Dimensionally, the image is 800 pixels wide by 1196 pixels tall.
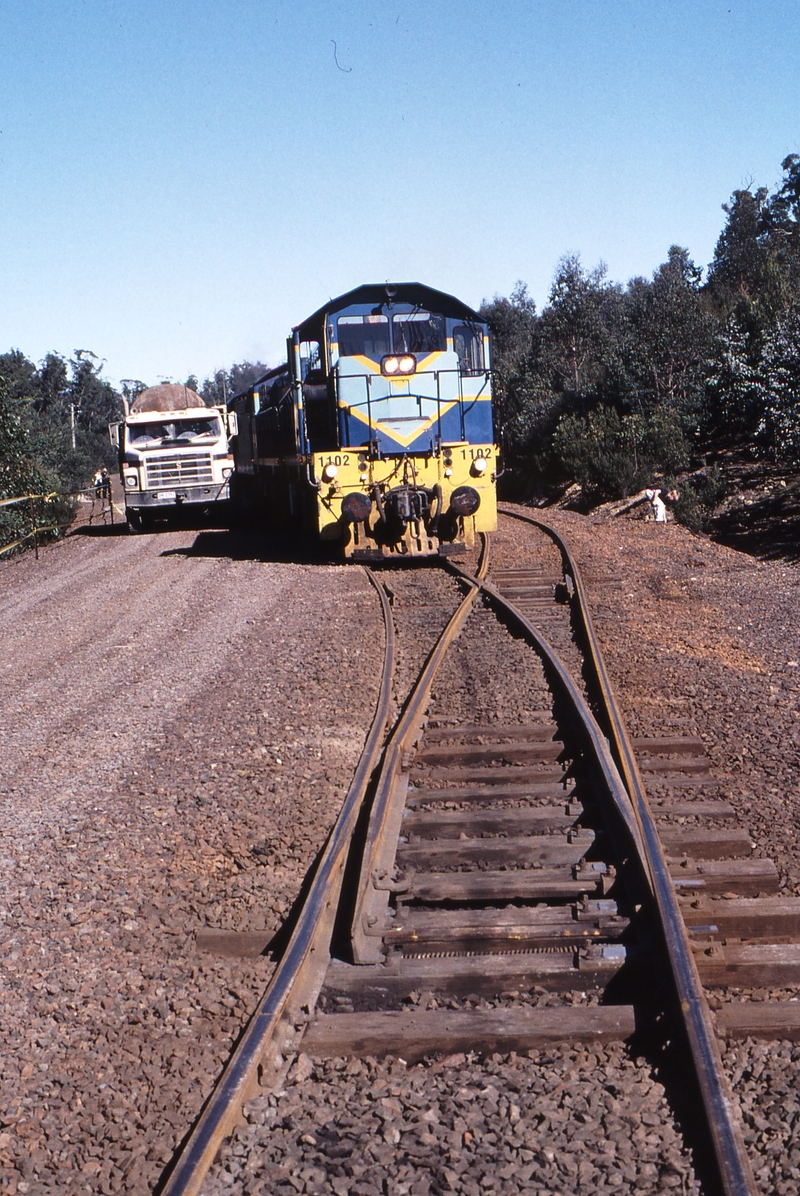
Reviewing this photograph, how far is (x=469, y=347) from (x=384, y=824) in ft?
35.2

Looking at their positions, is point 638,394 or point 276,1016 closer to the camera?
point 276,1016

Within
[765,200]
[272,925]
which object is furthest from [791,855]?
[765,200]

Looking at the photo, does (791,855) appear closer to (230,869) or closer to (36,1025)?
(230,869)

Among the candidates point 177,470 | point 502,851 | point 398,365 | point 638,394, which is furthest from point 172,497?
point 502,851

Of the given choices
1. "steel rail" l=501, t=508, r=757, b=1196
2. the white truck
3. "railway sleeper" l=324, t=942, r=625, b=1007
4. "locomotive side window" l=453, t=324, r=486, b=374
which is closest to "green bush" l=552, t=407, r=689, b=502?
the white truck

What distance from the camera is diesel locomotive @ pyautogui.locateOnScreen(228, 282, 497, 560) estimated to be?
13.8 metres

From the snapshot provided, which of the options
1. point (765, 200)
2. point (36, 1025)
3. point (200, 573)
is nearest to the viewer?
point (36, 1025)

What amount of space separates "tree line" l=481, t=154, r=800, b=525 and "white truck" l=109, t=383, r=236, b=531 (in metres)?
6.96

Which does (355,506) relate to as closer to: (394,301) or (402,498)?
(402,498)

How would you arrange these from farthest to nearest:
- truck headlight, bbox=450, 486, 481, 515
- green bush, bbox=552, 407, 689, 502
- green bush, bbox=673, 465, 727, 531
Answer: green bush, bbox=552, 407, 689, 502 → green bush, bbox=673, 465, 727, 531 → truck headlight, bbox=450, 486, 481, 515

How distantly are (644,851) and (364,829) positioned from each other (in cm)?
129

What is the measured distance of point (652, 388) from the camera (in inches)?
1187

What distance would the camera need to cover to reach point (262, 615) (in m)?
11.2

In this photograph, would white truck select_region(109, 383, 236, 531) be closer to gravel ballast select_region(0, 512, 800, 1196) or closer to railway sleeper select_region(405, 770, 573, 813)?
gravel ballast select_region(0, 512, 800, 1196)
